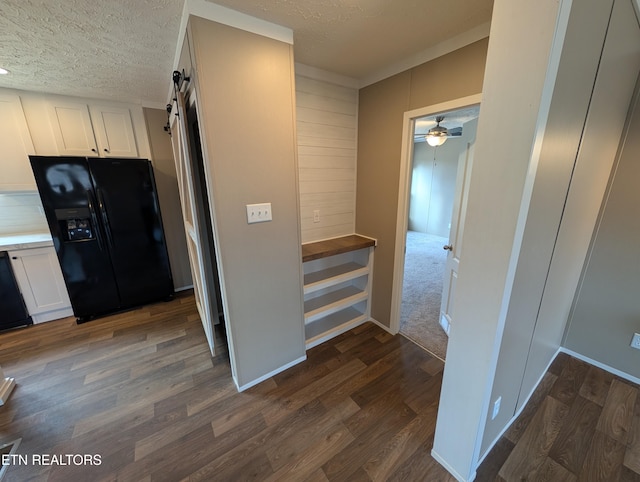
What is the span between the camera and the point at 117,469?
4.36ft

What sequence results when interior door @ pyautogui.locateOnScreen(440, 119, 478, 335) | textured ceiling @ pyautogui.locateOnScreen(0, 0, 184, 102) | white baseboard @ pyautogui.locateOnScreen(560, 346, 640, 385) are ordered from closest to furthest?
textured ceiling @ pyautogui.locateOnScreen(0, 0, 184, 102) → white baseboard @ pyautogui.locateOnScreen(560, 346, 640, 385) → interior door @ pyautogui.locateOnScreen(440, 119, 478, 335)

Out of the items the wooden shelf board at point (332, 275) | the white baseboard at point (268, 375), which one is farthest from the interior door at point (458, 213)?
the white baseboard at point (268, 375)

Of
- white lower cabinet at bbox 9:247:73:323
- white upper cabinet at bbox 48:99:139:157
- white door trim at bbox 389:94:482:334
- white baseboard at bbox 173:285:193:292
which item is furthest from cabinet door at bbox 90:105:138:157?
white door trim at bbox 389:94:482:334

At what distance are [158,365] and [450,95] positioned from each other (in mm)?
3142

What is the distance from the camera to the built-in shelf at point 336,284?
2229 mm

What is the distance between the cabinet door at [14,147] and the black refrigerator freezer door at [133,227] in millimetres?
692

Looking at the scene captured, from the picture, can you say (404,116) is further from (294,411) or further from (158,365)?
(158,365)

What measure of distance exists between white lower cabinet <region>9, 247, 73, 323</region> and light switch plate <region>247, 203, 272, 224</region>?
2608 mm

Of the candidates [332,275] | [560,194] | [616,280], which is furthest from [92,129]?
[616,280]

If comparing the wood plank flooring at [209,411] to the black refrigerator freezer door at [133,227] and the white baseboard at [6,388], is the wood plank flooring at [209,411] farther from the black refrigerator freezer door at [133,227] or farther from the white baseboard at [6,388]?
Answer: the black refrigerator freezer door at [133,227]

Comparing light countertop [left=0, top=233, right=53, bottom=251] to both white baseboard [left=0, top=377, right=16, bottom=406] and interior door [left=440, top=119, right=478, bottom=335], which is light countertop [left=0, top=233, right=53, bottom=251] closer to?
white baseboard [left=0, top=377, right=16, bottom=406]

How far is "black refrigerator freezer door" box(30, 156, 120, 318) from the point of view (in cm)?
233

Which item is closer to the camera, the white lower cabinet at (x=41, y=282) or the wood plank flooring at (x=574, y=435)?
the wood plank flooring at (x=574, y=435)

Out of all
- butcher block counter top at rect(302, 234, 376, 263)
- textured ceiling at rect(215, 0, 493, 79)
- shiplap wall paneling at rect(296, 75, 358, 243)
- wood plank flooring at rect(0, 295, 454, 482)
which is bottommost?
wood plank flooring at rect(0, 295, 454, 482)
